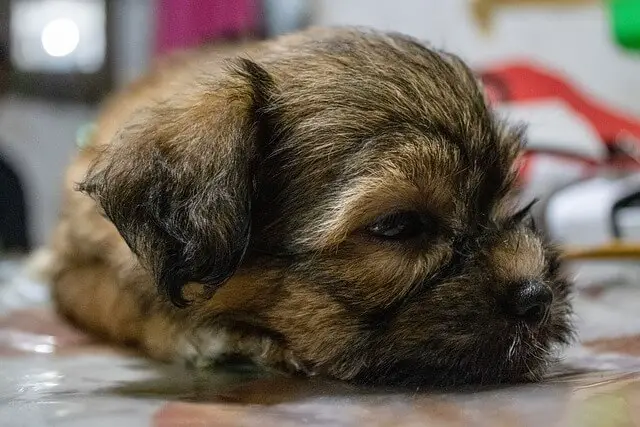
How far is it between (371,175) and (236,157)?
0.72 feet

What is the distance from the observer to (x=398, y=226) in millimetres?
1332

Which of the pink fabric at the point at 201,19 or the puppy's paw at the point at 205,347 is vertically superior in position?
the pink fabric at the point at 201,19

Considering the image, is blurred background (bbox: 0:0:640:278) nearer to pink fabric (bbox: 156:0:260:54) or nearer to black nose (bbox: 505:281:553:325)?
pink fabric (bbox: 156:0:260:54)

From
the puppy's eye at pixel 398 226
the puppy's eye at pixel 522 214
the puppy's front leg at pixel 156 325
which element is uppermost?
the puppy's eye at pixel 398 226

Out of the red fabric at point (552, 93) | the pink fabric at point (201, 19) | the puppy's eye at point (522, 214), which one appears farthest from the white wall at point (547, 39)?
the puppy's eye at point (522, 214)

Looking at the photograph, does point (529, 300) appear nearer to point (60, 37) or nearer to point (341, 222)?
point (341, 222)

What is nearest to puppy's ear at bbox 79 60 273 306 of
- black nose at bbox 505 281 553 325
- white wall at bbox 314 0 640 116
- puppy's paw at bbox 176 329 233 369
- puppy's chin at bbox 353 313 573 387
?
puppy's paw at bbox 176 329 233 369

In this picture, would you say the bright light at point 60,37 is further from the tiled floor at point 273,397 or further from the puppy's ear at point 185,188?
the puppy's ear at point 185,188

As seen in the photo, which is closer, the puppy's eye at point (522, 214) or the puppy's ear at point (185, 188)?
the puppy's ear at point (185, 188)

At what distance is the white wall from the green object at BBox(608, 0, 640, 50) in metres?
0.54

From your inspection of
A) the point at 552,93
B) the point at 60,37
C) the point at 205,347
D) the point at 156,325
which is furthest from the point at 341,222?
the point at 60,37

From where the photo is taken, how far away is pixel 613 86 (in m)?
4.21

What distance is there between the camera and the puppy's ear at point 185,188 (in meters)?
1.24

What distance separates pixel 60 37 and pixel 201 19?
4.66 feet
